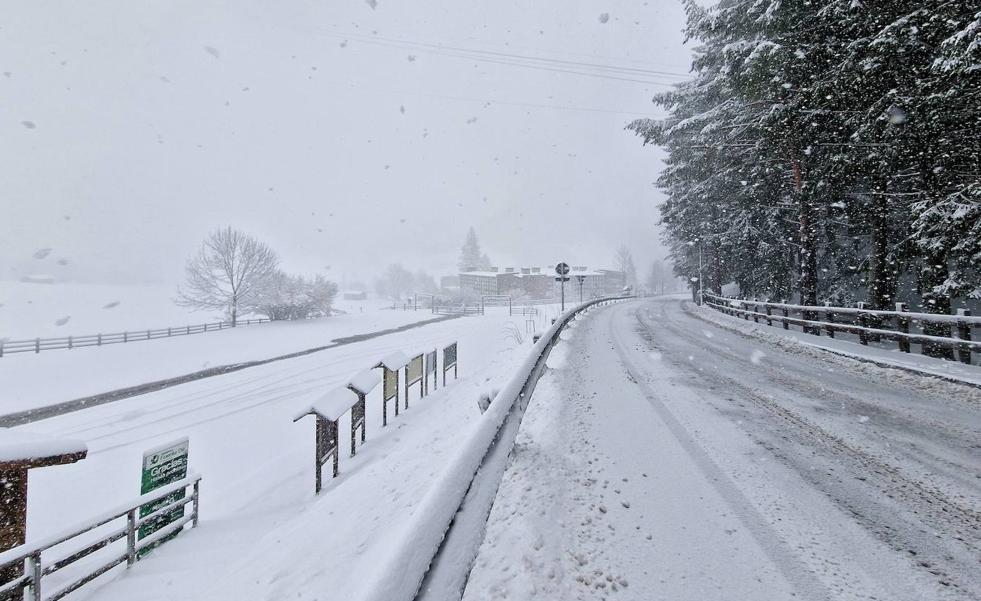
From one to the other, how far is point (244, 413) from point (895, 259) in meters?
24.5

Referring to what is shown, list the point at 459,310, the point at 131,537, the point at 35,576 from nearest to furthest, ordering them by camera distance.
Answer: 1. the point at 35,576
2. the point at 131,537
3. the point at 459,310

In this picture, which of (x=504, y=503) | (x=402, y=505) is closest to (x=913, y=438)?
(x=504, y=503)

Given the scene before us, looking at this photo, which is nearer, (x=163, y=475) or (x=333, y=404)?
(x=163, y=475)

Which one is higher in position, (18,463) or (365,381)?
(18,463)

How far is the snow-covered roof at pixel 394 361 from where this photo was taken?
7864mm

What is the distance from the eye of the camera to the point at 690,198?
24.3 meters

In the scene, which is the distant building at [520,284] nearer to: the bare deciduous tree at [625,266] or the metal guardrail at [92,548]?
the bare deciduous tree at [625,266]

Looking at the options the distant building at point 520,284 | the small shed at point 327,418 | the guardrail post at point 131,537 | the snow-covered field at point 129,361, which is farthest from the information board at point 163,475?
the distant building at point 520,284

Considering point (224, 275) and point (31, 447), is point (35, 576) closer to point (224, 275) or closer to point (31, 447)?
point (31, 447)

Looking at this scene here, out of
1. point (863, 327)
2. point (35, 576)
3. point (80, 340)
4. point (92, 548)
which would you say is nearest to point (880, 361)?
point (863, 327)

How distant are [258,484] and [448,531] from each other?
5.55m

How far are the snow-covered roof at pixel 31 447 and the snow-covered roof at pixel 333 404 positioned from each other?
1.92 metres

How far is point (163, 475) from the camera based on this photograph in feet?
15.0

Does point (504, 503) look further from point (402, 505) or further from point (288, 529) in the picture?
point (288, 529)
